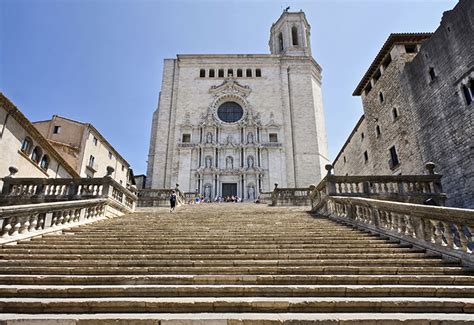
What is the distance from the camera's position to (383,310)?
3330 mm

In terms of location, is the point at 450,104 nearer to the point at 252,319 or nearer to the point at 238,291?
the point at 238,291

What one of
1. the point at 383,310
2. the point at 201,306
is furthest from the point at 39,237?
the point at 383,310

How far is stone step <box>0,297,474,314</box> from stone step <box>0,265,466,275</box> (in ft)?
3.44

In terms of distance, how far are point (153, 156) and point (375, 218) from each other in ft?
90.6

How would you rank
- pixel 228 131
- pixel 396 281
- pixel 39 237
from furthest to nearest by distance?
1. pixel 228 131
2. pixel 39 237
3. pixel 396 281

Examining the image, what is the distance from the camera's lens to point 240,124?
104ft

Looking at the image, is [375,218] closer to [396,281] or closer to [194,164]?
[396,281]

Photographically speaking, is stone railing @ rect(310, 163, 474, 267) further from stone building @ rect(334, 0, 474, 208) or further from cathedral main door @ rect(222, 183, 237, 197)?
cathedral main door @ rect(222, 183, 237, 197)

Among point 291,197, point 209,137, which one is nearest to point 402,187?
point 291,197

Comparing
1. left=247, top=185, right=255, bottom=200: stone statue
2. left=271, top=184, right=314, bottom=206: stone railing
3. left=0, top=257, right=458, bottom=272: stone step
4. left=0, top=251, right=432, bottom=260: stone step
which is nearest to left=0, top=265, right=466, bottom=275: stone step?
left=0, top=257, right=458, bottom=272: stone step

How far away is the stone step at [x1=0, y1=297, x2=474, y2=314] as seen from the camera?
334 cm

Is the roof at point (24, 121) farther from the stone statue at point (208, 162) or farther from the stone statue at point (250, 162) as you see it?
the stone statue at point (250, 162)

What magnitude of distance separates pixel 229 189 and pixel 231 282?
2516cm

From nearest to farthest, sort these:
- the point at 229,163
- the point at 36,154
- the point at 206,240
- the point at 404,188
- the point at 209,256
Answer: the point at 209,256 → the point at 206,240 → the point at 404,188 → the point at 36,154 → the point at 229,163
